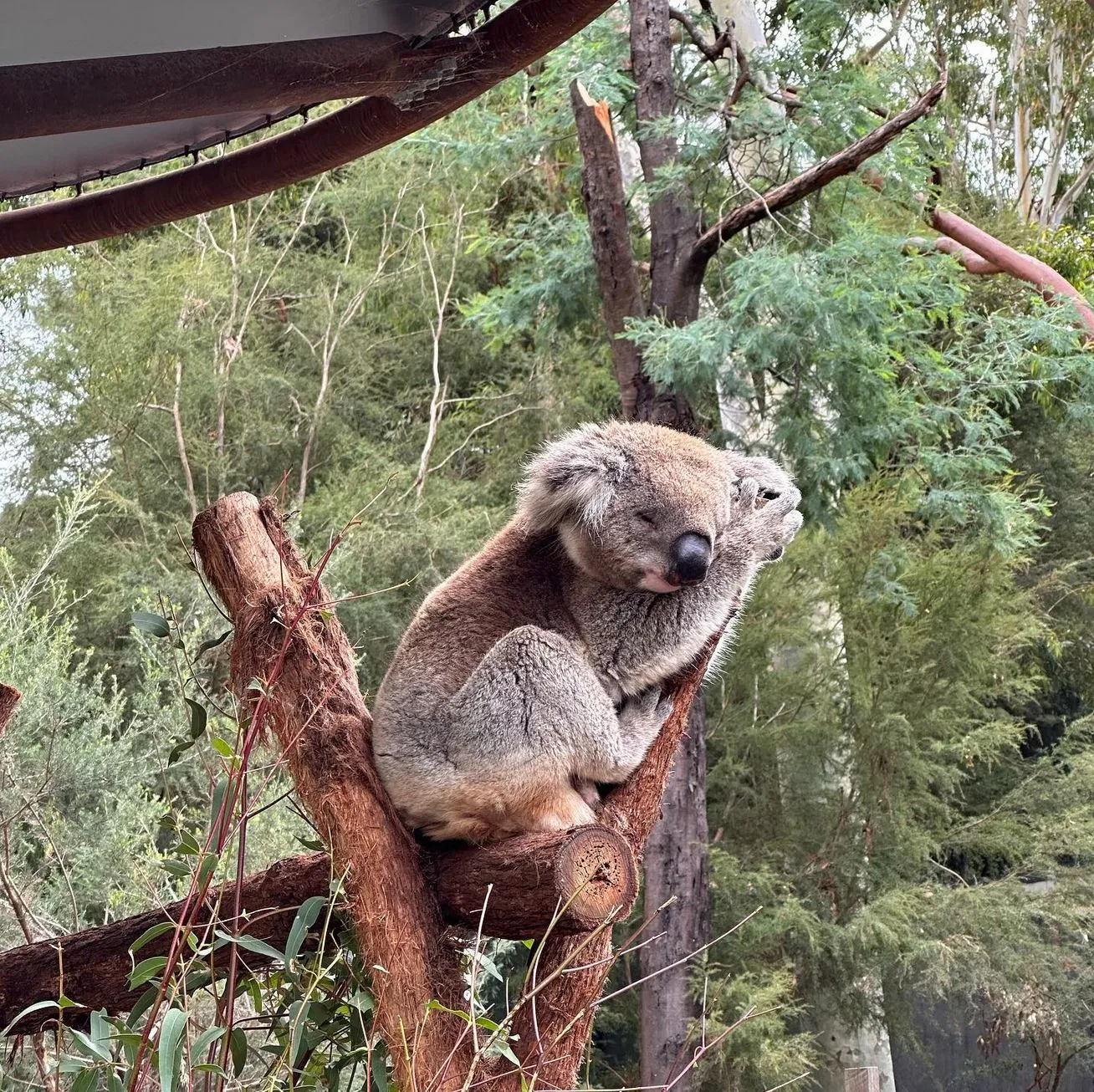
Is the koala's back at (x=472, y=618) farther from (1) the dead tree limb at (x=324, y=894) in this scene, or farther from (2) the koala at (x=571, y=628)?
(1) the dead tree limb at (x=324, y=894)

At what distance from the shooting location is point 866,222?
5.00 m

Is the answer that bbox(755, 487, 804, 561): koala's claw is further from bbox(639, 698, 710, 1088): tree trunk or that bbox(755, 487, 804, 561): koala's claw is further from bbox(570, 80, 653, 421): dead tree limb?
bbox(639, 698, 710, 1088): tree trunk

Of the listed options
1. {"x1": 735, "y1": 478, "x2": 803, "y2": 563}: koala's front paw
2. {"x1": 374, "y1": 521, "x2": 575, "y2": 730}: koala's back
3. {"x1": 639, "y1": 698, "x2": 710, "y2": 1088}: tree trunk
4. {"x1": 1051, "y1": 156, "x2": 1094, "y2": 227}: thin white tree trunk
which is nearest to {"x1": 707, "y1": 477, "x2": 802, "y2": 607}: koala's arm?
{"x1": 735, "y1": 478, "x2": 803, "y2": 563}: koala's front paw

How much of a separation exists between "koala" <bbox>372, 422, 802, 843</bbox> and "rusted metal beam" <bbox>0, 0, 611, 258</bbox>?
0.64m

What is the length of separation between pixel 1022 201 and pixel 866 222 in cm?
773

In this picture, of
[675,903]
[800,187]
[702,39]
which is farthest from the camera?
[702,39]

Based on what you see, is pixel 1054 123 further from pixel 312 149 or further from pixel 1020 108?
pixel 312 149

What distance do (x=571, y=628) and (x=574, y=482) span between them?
10.2 inches

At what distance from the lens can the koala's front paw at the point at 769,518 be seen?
2.26 m

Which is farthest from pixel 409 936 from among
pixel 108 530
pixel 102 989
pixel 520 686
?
pixel 108 530

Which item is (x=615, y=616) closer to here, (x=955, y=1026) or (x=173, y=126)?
(x=173, y=126)

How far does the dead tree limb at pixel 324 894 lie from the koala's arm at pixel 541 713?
17 cm

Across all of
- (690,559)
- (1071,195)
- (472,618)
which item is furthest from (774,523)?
(1071,195)

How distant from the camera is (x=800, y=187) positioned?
14.3 ft
